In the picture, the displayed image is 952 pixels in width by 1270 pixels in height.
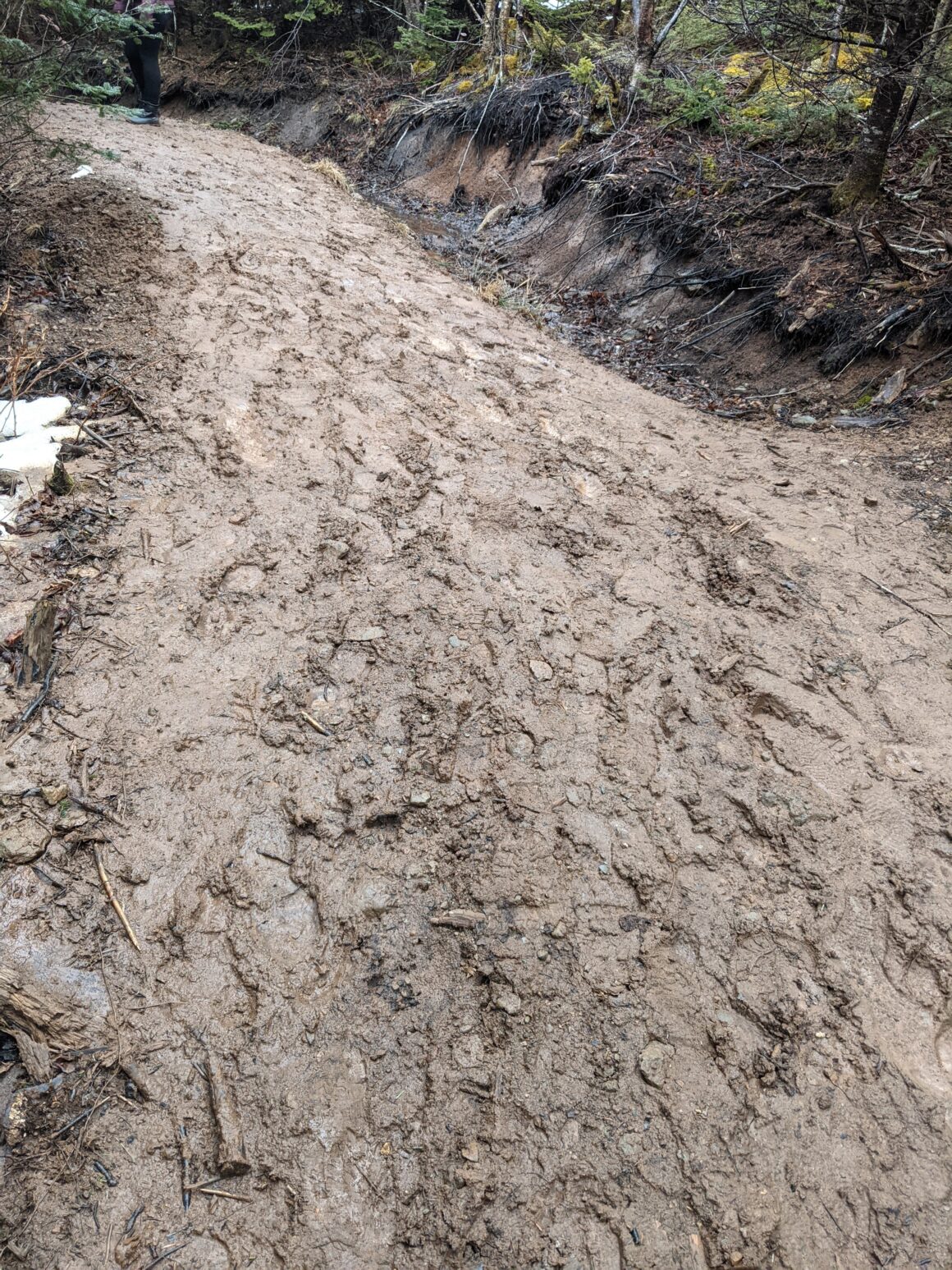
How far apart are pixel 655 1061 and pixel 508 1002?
42 centimetres

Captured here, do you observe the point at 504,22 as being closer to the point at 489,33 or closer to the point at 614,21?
the point at 489,33

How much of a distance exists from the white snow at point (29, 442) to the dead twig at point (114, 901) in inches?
58.1

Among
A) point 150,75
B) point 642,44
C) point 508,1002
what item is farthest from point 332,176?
point 508,1002

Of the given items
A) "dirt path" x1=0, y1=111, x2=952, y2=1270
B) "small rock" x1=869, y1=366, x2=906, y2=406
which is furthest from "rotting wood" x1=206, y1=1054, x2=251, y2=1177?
"small rock" x1=869, y1=366, x2=906, y2=406

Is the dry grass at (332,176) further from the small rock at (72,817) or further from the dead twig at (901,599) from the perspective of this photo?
the small rock at (72,817)

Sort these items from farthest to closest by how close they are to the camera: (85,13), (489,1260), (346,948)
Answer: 1. (85,13)
2. (346,948)
3. (489,1260)

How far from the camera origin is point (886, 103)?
496cm

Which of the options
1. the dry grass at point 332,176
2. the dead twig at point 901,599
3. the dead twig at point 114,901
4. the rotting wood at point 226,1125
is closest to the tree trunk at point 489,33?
the dry grass at point 332,176

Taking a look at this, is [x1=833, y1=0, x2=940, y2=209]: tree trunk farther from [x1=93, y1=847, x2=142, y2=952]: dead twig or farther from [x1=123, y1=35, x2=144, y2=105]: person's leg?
[x1=123, y1=35, x2=144, y2=105]: person's leg

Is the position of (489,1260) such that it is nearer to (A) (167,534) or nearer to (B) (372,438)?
(A) (167,534)

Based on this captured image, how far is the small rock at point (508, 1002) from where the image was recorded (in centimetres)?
201

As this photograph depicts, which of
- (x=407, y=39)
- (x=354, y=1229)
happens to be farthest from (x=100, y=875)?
(x=407, y=39)

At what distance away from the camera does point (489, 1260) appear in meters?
1.63

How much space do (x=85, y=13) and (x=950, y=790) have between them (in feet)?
17.4
